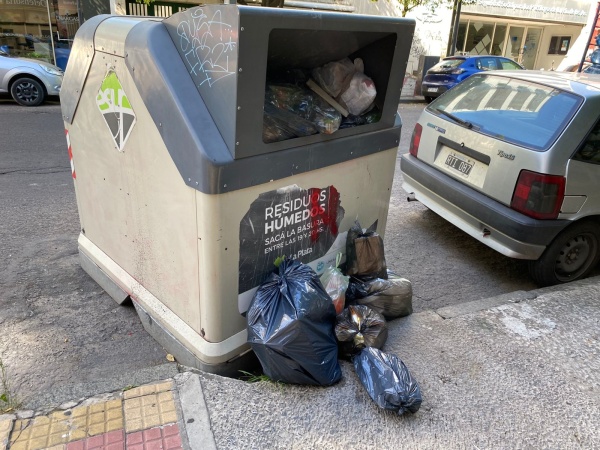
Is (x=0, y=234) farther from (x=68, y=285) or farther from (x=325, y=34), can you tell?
(x=325, y=34)

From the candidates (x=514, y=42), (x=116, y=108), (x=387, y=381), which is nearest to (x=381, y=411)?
(x=387, y=381)

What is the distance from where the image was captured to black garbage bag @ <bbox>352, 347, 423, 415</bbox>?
2.17m

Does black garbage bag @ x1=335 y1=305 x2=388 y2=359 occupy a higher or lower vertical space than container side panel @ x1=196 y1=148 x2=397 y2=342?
lower

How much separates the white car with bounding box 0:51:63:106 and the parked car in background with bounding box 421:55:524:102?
10.4m

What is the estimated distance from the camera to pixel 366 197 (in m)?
3.06

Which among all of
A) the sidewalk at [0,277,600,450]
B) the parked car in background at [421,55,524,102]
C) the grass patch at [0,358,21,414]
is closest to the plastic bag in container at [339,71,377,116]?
the sidewalk at [0,277,600,450]

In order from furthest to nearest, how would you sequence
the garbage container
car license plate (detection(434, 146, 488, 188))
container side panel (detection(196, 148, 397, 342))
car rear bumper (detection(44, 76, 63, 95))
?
1. car rear bumper (detection(44, 76, 63, 95))
2. car license plate (detection(434, 146, 488, 188))
3. container side panel (detection(196, 148, 397, 342))
4. the garbage container

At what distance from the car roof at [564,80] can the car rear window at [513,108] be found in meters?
0.06

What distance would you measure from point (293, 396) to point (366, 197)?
1.36 metres

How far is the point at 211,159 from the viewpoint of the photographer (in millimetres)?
2002

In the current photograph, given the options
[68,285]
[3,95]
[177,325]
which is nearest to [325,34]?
[177,325]

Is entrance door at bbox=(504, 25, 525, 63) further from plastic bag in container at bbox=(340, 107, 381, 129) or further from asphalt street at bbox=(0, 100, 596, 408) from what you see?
plastic bag in container at bbox=(340, 107, 381, 129)

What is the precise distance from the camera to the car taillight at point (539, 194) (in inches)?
136

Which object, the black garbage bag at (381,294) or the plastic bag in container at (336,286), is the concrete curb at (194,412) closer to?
the plastic bag in container at (336,286)
